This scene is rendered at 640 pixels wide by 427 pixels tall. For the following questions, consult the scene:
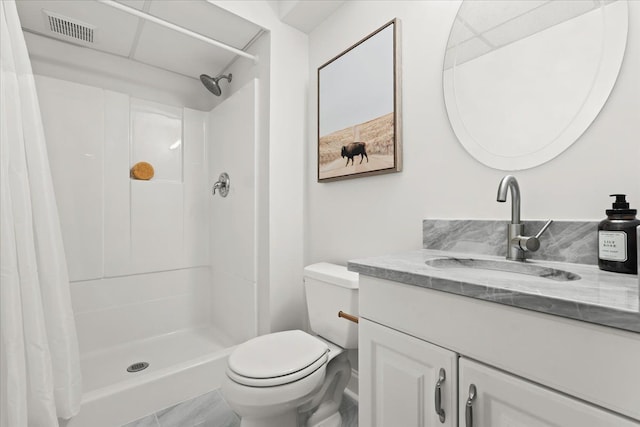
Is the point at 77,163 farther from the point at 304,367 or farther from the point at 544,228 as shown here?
the point at 544,228

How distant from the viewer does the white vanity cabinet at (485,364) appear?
1.52ft

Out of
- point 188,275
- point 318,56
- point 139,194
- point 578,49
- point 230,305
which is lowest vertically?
point 230,305

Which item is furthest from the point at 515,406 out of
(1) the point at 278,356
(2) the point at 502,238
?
(1) the point at 278,356

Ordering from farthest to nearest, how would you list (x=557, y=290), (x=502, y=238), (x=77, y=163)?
(x=77, y=163), (x=502, y=238), (x=557, y=290)

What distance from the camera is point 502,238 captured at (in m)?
0.97

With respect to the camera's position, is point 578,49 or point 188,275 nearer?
point 578,49

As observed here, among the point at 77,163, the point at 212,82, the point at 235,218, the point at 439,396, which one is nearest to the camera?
the point at 439,396

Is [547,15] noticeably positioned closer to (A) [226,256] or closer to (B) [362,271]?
(B) [362,271]

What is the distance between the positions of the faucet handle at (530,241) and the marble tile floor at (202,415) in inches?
42.9

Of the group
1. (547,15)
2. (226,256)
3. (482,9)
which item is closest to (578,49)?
(547,15)

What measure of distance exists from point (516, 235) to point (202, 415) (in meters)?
1.59

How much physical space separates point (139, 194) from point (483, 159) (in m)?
2.17

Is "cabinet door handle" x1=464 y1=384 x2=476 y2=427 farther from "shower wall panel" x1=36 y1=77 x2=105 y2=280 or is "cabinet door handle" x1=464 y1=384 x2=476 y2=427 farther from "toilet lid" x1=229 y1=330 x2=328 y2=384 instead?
"shower wall panel" x1=36 y1=77 x2=105 y2=280

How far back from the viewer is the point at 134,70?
2.14m
